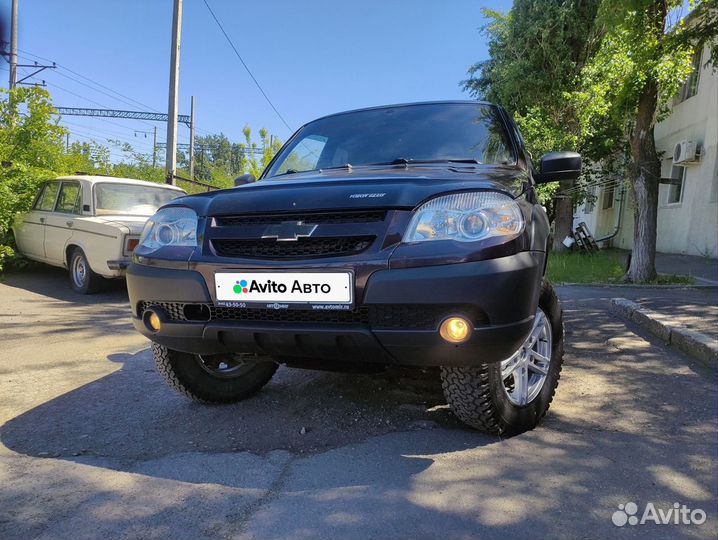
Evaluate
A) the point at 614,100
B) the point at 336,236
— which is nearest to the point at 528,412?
the point at 336,236

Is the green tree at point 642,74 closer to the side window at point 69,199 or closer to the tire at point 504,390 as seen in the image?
the tire at point 504,390

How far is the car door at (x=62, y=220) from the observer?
7.25 m

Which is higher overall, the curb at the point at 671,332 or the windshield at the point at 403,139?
the windshield at the point at 403,139

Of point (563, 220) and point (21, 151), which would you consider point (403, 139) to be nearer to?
point (21, 151)

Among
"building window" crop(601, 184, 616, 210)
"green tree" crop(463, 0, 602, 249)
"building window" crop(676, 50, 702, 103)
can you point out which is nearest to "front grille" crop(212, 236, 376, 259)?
"green tree" crop(463, 0, 602, 249)

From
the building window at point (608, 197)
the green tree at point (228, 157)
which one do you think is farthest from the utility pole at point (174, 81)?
the building window at point (608, 197)

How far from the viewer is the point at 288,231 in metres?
2.20

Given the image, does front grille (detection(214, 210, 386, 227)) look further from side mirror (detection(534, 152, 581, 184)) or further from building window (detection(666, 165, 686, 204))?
building window (detection(666, 165, 686, 204))

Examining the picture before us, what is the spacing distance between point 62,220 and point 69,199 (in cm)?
35

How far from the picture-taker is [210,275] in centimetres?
227

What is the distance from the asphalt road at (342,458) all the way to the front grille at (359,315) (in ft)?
2.05

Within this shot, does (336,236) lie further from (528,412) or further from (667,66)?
(667,66)

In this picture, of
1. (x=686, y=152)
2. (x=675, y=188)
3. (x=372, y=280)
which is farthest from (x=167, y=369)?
(x=675, y=188)

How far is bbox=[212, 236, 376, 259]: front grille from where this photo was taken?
2.11 metres
